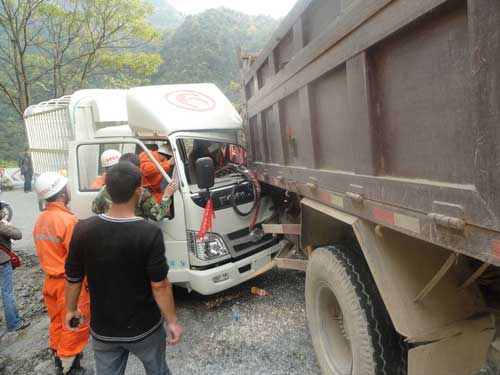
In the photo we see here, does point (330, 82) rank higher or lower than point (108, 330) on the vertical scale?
higher

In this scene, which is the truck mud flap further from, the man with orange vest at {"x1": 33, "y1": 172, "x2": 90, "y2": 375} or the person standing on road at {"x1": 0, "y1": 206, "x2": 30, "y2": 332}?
the person standing on road at {"x1": 0, "y1": 206, "x2": 30, "y2": 332}

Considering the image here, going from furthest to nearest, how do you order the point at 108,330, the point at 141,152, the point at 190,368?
the point at 141,152 → the point at 190,368 → the point at 108,330

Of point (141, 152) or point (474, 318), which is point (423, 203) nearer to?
point (474, 318)

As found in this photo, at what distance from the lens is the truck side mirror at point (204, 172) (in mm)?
3150

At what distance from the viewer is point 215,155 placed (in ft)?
14.9

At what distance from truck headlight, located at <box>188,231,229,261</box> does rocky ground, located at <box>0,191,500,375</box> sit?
0.66m

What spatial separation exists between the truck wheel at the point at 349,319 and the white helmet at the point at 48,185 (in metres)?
2.07

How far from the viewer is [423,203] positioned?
52.4 inches

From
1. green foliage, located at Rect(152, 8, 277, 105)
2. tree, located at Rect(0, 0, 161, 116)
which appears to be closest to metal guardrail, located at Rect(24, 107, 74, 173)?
tree, located at Rect(0, 0, 161, 116)

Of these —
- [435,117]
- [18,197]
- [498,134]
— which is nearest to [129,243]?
[435,117]

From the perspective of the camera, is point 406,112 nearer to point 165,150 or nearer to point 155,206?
point 155,206

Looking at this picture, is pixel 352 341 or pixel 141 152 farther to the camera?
pixel 141 152

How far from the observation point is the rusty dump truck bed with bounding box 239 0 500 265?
105 cm

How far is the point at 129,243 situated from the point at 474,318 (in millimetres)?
1879
